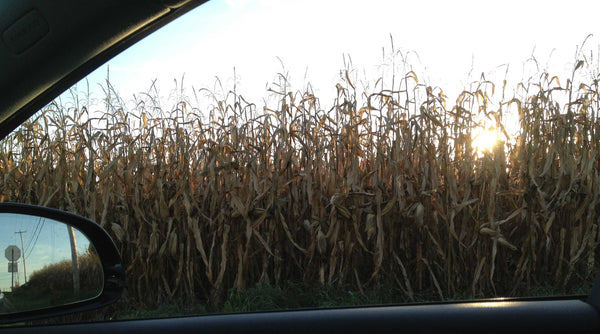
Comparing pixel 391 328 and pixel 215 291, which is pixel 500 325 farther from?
pixel 215 291

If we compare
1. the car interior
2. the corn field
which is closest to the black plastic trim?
the car interior

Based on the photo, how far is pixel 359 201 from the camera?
8.64 feet

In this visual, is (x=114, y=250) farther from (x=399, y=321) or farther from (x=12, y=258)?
(x=399, y=321)

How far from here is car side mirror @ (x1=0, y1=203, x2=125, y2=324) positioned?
854 mm

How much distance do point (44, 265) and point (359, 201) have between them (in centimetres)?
188

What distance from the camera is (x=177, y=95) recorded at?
3143mm

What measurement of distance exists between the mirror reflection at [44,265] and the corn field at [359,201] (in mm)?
1663

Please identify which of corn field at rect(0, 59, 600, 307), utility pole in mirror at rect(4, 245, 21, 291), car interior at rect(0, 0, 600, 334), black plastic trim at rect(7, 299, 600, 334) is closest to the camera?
car interior at rect(0, 0, 600, 334)

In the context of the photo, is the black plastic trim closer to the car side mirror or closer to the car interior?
the car interior

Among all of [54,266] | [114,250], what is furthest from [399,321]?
[54,266]

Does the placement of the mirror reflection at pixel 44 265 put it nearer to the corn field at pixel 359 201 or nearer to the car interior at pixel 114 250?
the car interior at pixel 114 250

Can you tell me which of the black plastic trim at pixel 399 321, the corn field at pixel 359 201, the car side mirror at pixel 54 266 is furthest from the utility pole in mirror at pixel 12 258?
the corn field at pixel 359 201

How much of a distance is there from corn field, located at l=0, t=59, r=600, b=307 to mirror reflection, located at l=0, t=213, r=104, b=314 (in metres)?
1.66

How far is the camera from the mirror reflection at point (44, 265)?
86 centimetres
